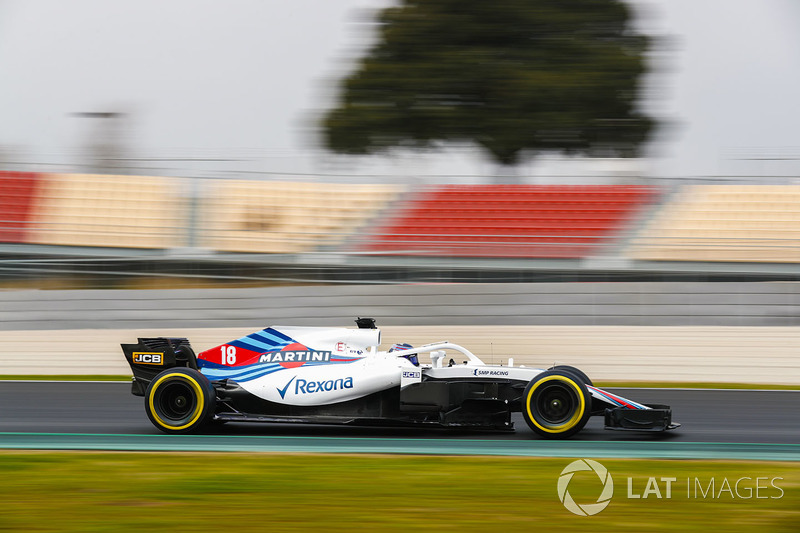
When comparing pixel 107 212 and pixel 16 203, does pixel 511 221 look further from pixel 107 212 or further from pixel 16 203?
pixel 16 203

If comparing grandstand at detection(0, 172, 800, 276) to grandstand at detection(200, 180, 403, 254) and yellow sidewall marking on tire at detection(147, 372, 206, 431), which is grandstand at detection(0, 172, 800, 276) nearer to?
grandstand at detection(200, 180, 403, 254)

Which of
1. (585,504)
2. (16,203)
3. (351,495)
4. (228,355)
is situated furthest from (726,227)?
(16,203)

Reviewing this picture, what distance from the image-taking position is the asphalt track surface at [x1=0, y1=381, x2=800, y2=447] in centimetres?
715

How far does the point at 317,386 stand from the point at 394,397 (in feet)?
2.01

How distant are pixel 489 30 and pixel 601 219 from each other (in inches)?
361

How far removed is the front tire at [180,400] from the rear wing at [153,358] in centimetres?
19

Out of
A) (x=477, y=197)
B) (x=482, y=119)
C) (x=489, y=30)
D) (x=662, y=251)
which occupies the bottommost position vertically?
(x=662, y=251)

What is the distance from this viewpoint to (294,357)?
7.26m

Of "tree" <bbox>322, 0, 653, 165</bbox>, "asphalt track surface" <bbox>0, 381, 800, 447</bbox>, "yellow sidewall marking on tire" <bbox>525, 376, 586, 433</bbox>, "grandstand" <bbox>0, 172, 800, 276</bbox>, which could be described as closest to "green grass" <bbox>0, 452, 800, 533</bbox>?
"yellow sidewall marking on tire" <bbox>525, 376, 586, 433</bbox>

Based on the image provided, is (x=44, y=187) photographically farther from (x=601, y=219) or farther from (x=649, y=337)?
(x=649, y=337)

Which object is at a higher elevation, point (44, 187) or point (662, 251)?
point (44, 187)

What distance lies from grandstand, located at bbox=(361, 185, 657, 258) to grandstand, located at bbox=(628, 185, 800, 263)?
2.02 feet

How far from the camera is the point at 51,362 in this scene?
1317 centimetres

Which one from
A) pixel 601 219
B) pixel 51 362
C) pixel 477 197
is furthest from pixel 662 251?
pixel 51 362
